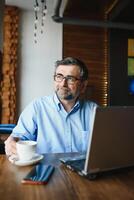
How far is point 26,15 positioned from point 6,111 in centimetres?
159

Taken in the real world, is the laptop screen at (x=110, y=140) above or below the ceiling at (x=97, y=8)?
below

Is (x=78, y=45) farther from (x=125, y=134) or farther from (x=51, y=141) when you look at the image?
(x=125, y=134)

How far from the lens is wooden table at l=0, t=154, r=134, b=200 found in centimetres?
88

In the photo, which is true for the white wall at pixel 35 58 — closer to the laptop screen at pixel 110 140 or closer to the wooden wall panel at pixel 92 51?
the wooden wall panel at pixel 92 51

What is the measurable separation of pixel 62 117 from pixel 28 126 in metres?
0.25

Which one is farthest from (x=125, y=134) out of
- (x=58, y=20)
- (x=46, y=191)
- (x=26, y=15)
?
(x=26, y=15)

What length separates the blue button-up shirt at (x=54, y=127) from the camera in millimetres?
1695

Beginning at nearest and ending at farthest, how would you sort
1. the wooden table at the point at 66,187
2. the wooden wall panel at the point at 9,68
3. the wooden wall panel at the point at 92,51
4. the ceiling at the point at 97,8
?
the wooden table at the point at 66,187, the ceiling at the point at 97,8, the wooden wall panel at the point at 9,68, the wooden wall panel at the point at 92,51

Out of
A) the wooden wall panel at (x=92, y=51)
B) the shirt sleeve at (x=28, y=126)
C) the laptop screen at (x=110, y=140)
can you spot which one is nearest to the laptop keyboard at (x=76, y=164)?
the laptop screen at (x=110, y=140)

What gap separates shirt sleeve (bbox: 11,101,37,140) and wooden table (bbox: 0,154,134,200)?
0.53m

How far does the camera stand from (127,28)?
3.97 metres

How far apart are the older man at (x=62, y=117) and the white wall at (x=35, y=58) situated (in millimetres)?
2248

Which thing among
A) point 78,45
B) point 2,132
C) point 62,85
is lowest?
point 2,132

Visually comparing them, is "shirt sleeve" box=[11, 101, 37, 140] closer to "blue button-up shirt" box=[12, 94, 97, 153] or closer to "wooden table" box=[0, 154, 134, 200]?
"blue button-up shirt" box=[12, 94, 97, 153]
